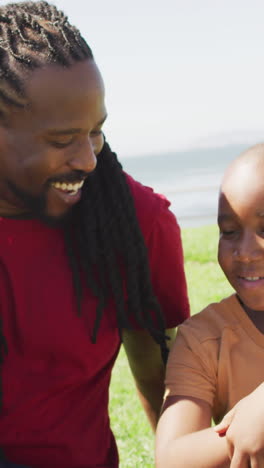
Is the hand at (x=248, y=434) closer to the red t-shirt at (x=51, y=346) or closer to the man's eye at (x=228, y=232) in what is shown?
the man's eye at (x=228, y=232)

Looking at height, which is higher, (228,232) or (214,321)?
(228,232)

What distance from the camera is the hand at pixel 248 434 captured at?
6.88ft

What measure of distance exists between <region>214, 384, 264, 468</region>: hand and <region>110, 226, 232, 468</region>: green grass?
1381 millimetres

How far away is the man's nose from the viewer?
2.42 meters

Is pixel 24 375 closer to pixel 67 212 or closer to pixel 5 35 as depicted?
pixel 67 212

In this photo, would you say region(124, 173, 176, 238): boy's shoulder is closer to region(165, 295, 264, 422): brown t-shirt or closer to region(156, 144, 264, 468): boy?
region(156, 144, 264, 468): boy

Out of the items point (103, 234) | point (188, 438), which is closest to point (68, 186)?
point (103, 234)

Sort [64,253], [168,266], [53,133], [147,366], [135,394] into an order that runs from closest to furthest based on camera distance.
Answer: [53,133]
[64,253]
[168,266]
[147,366]
[135,394]

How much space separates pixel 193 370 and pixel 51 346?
18.2 inches

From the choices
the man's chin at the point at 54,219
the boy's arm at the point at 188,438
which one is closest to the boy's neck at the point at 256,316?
the boy's arm at the point at 188,438

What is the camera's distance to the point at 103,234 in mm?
2672

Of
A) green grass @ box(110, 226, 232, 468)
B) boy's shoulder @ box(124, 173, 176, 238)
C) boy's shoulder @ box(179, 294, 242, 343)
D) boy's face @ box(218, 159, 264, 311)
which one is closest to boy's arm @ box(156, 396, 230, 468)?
boy's shoulder @ box(179, 294, 242, 343)

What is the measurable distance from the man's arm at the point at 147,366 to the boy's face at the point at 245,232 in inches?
21.5

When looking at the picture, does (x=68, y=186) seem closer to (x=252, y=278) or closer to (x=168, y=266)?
(x=168, y=266)
